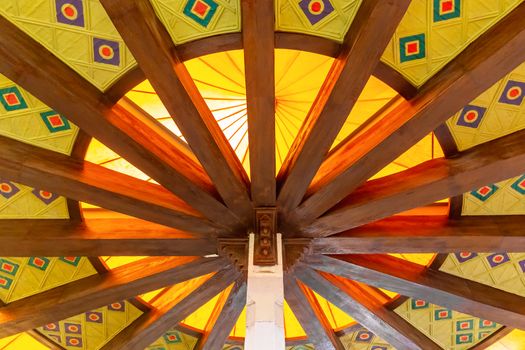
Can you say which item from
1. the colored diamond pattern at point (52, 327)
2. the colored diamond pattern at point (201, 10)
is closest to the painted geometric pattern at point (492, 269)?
the colored diamond pattern at point (201, 10)

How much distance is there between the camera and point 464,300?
922cm

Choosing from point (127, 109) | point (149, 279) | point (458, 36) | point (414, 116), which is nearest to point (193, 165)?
point (127, 109)

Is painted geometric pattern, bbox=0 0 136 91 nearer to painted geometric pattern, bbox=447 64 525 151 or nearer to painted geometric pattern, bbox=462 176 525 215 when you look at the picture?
painted geometric pattern, bbox=447 64 525 151

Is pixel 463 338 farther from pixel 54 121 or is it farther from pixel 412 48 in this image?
pixel 54 121

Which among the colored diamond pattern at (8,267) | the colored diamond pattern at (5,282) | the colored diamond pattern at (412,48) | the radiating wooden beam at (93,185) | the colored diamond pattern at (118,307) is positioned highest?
the colored diamond pattern at (412,48)

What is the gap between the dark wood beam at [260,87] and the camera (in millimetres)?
6180

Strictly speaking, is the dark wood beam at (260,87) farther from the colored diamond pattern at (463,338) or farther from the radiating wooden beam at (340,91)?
the colored diamond pattern at (463,338)

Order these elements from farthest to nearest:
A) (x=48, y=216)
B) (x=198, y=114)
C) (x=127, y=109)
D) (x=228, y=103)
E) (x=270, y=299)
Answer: (x=228, y=103)
(x=48, y=216)
(x=127, y=109)
(x=270, y=299)
(x=198, y=114)

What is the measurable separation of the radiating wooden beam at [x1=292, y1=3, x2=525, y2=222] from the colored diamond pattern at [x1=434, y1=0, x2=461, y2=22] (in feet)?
1.40

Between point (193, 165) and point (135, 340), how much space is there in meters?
3.61

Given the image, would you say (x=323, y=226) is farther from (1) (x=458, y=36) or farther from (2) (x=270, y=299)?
(1) (x=458, y=36)

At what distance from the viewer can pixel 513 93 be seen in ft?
25.3

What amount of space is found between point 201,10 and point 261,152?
1.76 m

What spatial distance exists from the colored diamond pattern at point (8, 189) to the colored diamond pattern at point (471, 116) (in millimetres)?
6199
